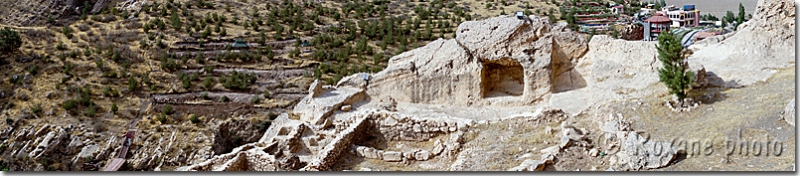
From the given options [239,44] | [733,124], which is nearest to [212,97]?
[239,44]

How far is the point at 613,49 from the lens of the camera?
11555 mm

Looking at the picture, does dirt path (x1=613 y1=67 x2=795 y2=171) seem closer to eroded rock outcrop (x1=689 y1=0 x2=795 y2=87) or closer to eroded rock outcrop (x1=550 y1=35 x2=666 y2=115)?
eroded rock outcrop (x1=689 y1=0 x2=795 y2=87)

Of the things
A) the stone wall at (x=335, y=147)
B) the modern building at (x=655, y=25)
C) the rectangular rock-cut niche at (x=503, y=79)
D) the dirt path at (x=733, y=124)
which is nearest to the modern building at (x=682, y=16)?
the modern building at (x=655, y=25)

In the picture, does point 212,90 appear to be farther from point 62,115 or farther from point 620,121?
point 620,121

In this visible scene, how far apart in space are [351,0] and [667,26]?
8.55 meters

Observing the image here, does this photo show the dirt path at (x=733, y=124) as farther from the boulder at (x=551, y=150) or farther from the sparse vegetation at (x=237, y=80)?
the sparse vegetation at (x=237, y=80)

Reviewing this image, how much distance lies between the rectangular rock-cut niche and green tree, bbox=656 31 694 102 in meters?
2.70

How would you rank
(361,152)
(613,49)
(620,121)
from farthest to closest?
(613,49)
(361,152)
(620,121)

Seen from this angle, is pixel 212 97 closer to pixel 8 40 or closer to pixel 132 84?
pixel 132 84

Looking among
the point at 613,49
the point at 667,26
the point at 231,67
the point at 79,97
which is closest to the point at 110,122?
the point at 79,97

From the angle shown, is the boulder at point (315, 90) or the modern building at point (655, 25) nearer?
Result: the modern building at point (655, 25)

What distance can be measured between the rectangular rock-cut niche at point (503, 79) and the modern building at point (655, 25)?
2.40 metres

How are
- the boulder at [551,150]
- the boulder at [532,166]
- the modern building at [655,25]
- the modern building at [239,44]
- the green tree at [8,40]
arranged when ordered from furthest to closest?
1. the modern building at [239,44]
2. the green tree at [8,40]
3. the modern building at [655,25]
4. the boulder at [551,150]
5. the boulder at [532,166]

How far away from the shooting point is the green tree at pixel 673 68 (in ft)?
32.3
